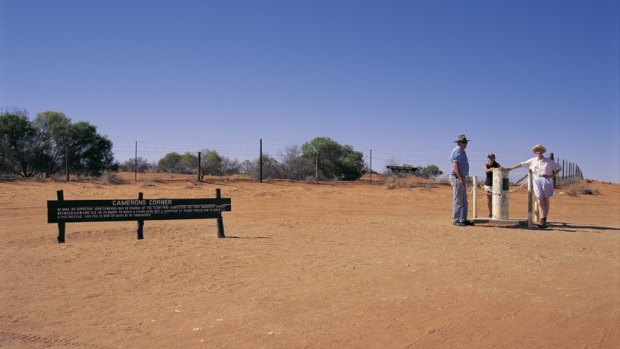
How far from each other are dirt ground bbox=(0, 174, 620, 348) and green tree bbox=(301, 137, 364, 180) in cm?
2262

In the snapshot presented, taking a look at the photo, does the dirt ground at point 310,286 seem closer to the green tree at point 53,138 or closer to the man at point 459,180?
the man at point 459,180

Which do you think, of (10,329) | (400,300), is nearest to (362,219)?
(400,300)

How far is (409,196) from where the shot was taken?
22.3m

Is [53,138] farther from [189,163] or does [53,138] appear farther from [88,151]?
[189,163]

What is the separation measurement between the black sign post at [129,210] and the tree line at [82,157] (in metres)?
14.4

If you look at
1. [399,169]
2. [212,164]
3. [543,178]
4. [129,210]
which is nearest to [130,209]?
[129,210]

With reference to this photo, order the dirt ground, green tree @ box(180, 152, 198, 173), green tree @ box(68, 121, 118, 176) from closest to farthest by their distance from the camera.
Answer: the dirt ground < green tree @ box(68, 121, 118, 176) < green tree @ box(180, 152, 198, 173)

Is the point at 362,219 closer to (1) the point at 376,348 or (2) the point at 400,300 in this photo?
(2) the point at 400,300

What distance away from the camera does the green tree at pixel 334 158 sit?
Result: 1383 inches

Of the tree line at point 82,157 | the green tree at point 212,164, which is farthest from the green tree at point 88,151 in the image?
the green tree at point 212,164

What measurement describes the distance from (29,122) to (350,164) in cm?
2076

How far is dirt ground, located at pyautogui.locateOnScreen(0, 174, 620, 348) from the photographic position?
4492mm

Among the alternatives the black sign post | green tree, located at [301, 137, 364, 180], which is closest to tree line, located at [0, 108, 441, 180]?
green tree, located at [301, 137, 364, 180]

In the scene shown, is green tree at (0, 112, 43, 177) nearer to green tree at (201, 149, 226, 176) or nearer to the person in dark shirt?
green tree at (201, 149, 226, 176)
